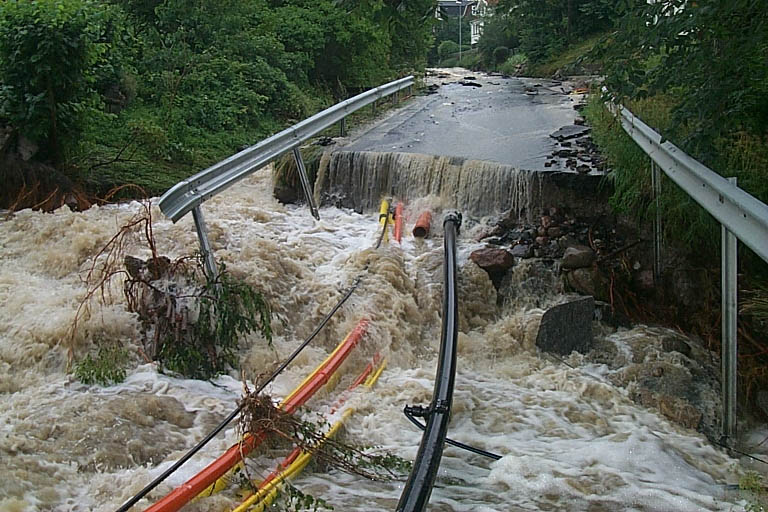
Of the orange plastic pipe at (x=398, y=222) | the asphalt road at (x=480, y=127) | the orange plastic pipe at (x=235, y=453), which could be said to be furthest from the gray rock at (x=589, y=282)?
the orange plastic pipe at (x=235, y=453)

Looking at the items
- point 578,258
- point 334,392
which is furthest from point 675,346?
point 334,392

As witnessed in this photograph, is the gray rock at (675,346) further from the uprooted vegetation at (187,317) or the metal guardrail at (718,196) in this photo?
the uprooted vegetation at (187,317)

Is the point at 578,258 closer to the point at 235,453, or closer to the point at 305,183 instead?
the point at 305,183

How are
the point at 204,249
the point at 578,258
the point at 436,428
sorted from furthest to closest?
the point at 578,258, the point at 204,249, the point at 436,428

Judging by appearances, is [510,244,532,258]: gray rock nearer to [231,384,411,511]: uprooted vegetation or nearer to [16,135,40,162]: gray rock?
[231,384,411,511]: uprooted vegetation

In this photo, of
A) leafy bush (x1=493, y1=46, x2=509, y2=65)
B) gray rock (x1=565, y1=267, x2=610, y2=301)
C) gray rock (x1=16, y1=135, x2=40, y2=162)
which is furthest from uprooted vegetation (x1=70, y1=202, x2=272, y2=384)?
leafy bush (x1=493, y1=46, x2=509, y2=65)

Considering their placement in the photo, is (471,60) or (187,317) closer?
(187,317)

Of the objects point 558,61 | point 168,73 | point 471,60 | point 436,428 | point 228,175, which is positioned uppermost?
point 471,60


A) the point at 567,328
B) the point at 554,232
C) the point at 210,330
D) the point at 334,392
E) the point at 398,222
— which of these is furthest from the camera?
the point at 398,222

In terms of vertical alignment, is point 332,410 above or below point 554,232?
below
